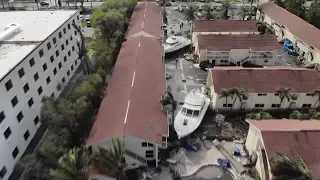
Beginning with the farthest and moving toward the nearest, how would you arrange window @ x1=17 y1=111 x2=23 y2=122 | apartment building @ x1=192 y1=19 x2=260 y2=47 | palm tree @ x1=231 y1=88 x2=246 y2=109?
apartment building @ x1=192 y1=19 x2=260 y2=47 → palm tree @ x1=231 y1=88 x2=246 y2=109 → window @ x1=17 y1=111 x2=23 y2=122

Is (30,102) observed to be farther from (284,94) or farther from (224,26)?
(224,26)

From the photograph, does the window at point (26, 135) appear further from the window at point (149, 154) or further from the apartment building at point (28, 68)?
the window at point (149, 154)

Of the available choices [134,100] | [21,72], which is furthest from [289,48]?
[21,72]

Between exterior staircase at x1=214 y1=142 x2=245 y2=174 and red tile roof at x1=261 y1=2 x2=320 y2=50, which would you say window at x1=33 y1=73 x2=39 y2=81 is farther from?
red tile roof at x1=261 y1=2 x2=320 y2=50

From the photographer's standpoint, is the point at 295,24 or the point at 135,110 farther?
the point at 295,24

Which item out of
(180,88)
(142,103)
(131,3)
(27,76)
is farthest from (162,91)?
(131,3)

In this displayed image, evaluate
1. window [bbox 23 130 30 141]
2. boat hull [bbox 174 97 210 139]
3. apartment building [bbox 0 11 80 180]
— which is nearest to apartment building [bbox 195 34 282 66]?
boat hull [bbox 174 97 210 139]
